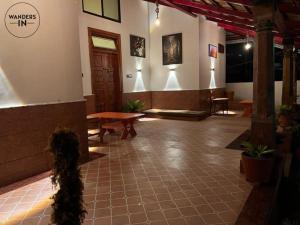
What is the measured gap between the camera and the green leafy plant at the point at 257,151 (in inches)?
123

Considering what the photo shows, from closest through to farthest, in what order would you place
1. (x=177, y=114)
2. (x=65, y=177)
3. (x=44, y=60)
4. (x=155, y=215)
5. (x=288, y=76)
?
1. (x=65, y=177)
2. (x=155, y=215)
3. (x=44, y=60)
4. (x=288, y=76)
5. (x=177, y=114)

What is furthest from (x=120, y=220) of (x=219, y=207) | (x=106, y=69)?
(x=106, y=69)

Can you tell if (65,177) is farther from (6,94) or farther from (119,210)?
(6,94)

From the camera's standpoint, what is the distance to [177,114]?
29.3 ft

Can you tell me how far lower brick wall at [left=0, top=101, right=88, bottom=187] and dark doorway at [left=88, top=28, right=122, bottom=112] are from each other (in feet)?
11.8

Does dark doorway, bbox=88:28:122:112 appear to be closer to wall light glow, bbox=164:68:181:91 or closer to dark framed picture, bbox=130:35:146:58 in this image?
dark framed picture, bbox=130:35:146:58

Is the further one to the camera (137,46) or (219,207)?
(137,46)

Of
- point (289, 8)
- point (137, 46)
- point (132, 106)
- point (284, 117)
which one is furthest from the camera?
point (137, 46)

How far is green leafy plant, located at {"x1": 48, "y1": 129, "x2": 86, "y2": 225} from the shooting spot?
1452 millimetres

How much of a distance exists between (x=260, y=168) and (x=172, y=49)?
7.23 meters

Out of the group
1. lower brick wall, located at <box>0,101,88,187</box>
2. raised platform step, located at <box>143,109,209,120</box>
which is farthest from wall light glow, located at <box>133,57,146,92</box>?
lower brick wall, located at <box>0,101,88,187</box>

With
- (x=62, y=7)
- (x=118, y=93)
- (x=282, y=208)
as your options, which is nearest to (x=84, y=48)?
(x=118, y=93)

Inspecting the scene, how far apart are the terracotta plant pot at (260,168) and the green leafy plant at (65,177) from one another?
93.2 inches

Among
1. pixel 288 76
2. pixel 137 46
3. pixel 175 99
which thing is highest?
pixel 137 46
